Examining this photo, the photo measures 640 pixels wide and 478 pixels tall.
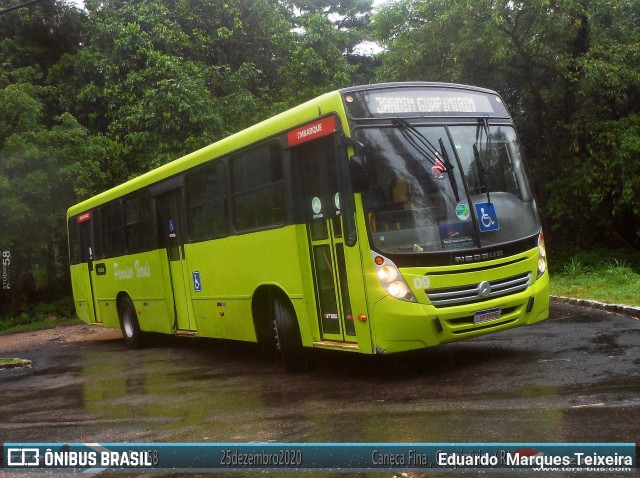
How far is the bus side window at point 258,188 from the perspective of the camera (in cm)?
966

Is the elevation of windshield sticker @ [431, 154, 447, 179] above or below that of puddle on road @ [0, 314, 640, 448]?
Answer: above

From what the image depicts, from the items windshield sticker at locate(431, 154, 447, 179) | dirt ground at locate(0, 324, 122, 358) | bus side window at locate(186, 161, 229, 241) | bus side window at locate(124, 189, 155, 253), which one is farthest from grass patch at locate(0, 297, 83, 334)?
windshield sticker at locate(431, 154, 447, 179)

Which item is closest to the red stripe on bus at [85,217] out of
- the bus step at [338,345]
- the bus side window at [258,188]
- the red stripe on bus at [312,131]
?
the bus side window at [258,188]

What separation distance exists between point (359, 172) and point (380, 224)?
0.60 metres

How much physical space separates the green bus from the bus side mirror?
0.04 ft

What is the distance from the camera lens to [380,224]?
8234 mm

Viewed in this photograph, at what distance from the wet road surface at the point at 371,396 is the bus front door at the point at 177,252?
75 cm

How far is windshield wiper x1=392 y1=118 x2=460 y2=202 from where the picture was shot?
8.47 meters

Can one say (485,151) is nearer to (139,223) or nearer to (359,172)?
(359,172)

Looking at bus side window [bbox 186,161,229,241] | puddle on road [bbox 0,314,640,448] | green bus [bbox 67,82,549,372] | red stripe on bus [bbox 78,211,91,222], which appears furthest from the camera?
red stripe on bus [bbox 78,211,91,222]

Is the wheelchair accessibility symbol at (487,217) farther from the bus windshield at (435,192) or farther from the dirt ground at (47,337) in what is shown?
the dirt ground at (47,337)

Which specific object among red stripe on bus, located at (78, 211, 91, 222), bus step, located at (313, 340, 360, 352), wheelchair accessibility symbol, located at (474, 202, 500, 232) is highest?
red stripe on bus, located at (78, 211, 91, 222)

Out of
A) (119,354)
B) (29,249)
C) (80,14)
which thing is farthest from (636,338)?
(80,14)

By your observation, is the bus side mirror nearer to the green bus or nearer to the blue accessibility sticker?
the green bus
